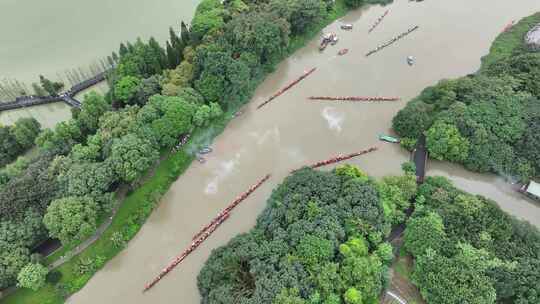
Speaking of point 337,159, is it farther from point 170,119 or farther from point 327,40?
point 327,40

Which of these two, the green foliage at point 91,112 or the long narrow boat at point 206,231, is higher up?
the green foliage at point 91,112

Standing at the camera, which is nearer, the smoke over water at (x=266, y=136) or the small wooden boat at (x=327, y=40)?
the smoke over water at (x=266, y=136)

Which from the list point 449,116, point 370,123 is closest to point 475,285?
point 449,116

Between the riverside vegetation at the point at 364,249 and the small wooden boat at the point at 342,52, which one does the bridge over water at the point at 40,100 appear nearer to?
the riverside vegetation at the point at 364,249

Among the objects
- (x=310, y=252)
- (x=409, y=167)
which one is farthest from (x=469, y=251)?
(x=310, y=252)

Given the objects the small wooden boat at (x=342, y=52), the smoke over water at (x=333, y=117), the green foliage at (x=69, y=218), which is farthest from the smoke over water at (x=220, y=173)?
the small wooden boat at (x=342, y=52)

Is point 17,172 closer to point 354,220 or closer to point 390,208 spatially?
point 354,220
